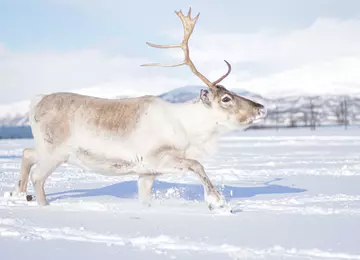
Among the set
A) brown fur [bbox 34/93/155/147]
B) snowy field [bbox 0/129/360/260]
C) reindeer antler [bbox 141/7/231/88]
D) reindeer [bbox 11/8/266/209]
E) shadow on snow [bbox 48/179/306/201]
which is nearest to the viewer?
snowy field [bbox 0/129/360/260]

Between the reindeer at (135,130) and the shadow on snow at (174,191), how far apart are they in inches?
39.1

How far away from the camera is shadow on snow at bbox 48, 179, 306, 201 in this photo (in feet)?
24.6

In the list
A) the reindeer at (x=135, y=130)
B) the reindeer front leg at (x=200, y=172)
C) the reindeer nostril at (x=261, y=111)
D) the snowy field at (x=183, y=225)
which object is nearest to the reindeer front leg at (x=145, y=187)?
the reindeer at (x=135, y=130)

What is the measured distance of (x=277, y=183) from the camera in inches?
385

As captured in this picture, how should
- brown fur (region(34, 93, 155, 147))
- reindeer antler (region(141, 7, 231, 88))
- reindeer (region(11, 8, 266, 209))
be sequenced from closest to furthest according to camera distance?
reindeer (region(11, 8, 266, 209)) → brown fur (region(34, 93, 155, 147)) → reindeer antler (region(141, 7, 231, 88))

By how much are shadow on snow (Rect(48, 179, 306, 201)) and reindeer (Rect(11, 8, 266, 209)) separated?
0.99 m

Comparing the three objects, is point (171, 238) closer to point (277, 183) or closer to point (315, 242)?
point (315, 242)

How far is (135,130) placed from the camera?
6.16 m

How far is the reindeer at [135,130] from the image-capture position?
6.14 m

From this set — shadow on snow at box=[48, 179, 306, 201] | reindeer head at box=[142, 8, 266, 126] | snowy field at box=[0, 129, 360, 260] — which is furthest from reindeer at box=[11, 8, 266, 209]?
shadow on snow at box=[48, 179, 306, 201]

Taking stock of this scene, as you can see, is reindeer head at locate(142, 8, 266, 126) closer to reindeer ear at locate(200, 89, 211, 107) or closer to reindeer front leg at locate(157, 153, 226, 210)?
reindeer ear at locate(200, 89, 211, 107)

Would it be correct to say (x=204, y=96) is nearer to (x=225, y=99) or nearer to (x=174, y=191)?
(x=225, y=99)

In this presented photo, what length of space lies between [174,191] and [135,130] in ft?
6.33

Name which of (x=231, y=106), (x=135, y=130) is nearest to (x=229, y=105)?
(x=231, y=106)
